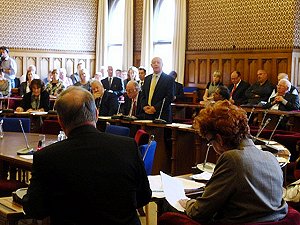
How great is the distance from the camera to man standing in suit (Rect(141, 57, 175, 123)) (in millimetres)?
7543

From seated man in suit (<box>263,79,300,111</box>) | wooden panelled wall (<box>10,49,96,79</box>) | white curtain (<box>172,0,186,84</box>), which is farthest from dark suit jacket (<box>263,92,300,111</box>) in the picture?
wooden panelled wall (<box>10,49,96,79</box>)

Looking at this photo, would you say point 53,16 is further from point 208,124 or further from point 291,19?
point 208,124

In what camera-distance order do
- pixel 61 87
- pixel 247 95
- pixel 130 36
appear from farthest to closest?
pixel 130 36, pixel 61 87, pixel 247 95

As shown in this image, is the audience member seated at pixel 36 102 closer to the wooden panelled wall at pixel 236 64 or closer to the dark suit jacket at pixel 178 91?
the dark suit jacket at pixel 178 91

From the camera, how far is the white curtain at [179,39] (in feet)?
41.7

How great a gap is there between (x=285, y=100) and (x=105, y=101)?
2.71m

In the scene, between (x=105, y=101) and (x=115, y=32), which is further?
(x=115, y=32)

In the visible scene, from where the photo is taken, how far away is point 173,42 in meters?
12.9

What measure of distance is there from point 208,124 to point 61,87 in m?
8.85

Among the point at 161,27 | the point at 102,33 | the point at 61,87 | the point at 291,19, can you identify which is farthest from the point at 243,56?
the point at 102,33

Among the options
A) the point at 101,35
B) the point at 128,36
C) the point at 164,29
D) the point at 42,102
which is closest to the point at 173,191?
the point at 42,102

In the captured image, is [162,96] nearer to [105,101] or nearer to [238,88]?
[105,101]

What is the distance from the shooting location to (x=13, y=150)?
16.0ft

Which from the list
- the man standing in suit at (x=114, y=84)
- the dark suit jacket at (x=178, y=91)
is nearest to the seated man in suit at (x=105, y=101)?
the dark suit jacket at (x=178, y=91)
